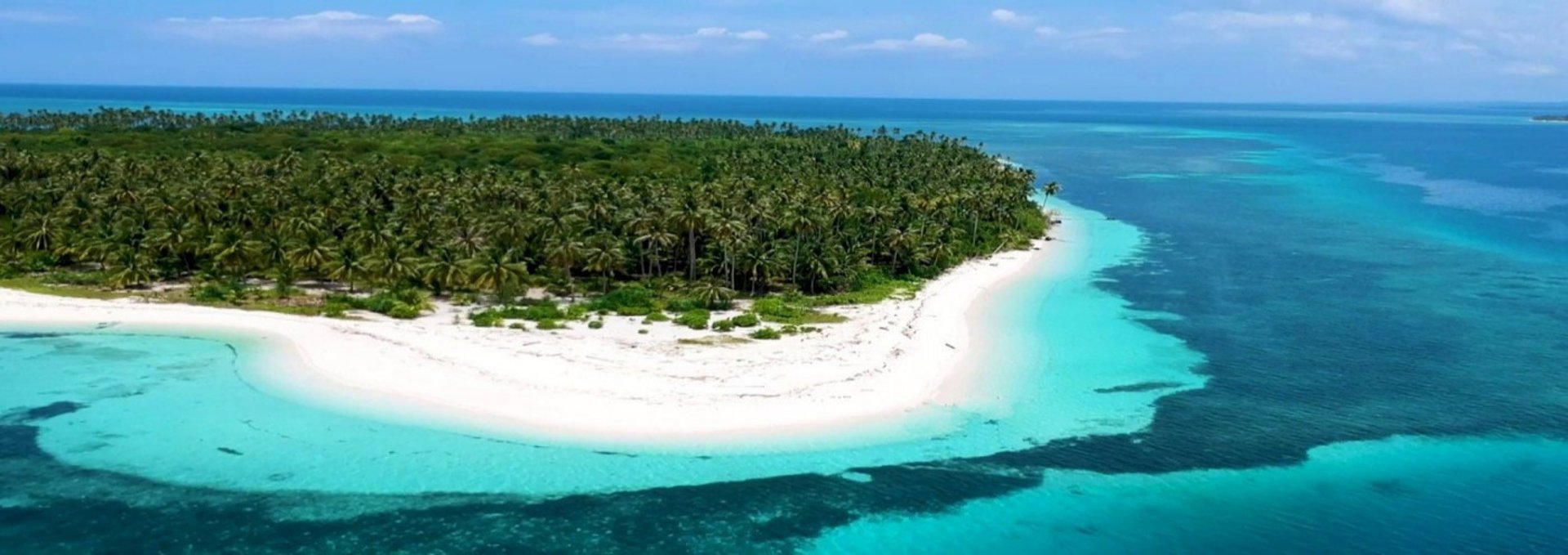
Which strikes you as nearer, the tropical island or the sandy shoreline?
the sandy shoreline

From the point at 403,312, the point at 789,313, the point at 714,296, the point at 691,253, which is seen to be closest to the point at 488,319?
the point at 403,312

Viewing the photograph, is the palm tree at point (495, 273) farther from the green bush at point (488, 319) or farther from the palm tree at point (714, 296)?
the palm tree at point (714, 296)

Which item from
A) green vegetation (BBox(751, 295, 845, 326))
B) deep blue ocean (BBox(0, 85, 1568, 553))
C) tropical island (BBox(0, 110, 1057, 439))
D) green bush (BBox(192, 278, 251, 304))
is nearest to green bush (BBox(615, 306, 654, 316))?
tropical island (BBox(0, 110, 1057, 439))

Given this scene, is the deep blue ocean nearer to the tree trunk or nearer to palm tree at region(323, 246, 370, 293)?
palm tree at region(323, 246, 370, 293)

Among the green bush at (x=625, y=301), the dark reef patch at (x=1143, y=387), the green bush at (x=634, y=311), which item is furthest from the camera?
the green bush at (x=625, y=301)

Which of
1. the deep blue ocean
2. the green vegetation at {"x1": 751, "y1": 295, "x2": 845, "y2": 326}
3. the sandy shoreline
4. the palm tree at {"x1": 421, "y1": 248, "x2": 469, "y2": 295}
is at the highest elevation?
the palm tree at {"x1": 421, "y1": 248, "x2": 469, "y2": 295}

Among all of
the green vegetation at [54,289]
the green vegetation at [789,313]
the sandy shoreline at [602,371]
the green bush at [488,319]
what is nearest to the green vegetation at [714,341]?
the sandy shoreline at [602,371]

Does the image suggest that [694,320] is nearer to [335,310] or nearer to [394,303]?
[394,303]
